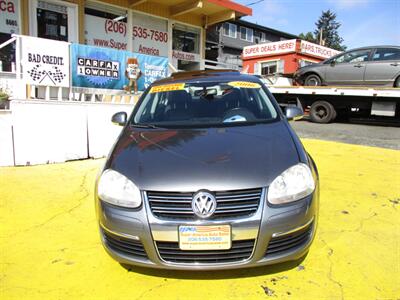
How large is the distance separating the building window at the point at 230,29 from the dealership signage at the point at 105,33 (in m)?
27.0

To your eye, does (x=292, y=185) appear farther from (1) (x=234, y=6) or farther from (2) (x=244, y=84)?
(1) (x=234, y=6)

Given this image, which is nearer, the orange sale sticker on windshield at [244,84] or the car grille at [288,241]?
the car grille at [288,241]

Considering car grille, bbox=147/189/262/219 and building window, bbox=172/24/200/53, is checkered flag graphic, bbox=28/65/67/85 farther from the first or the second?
building window, bbox=172/24/200/53

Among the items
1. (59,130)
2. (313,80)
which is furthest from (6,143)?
(313,80)

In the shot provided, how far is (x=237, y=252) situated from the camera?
7.73 ft

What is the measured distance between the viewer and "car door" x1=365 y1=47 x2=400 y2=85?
10195 mm

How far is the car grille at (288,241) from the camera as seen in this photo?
7.84 feet

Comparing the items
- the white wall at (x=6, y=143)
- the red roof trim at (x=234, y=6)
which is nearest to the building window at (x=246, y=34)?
the red roof trim at (x=234, y=6)

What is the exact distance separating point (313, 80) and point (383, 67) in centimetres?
232

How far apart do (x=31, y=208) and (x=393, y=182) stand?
5014 millimetres

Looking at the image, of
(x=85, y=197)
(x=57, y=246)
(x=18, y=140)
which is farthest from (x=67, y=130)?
(x=57, y=246)

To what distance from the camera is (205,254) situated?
92.7 inches

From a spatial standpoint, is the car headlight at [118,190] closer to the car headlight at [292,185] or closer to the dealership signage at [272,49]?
the car headlight at [292,185]

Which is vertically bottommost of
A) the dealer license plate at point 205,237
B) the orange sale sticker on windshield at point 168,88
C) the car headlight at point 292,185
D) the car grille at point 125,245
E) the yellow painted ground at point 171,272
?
the yellow painted ground at point 171,272
